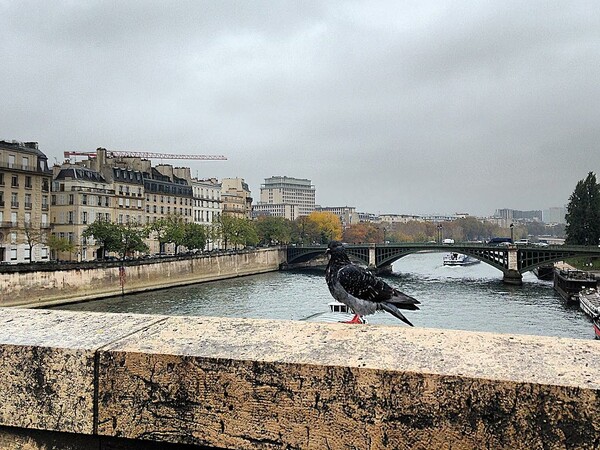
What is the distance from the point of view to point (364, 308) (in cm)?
398

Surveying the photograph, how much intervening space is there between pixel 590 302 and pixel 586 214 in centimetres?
3899

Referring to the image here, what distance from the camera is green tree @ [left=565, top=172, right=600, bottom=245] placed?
67500mm

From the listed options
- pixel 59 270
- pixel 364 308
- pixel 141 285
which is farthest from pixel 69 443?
pixel 141 285

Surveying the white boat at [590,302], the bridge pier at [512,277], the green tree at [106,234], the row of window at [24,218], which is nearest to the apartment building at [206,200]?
the green tree at [106,234]

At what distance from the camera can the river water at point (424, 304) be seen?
30.2 m

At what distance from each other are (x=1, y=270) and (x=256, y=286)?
2214cm

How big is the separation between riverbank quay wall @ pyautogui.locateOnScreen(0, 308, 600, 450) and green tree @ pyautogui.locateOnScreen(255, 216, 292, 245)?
81.2 m

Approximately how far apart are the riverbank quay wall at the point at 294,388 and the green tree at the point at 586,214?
7404 cm

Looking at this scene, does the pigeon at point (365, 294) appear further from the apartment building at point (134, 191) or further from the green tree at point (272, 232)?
the green tree at point (272, 232)

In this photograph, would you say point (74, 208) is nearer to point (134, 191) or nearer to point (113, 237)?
point (113, 237)

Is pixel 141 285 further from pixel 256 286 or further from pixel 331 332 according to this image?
pixel 331 332

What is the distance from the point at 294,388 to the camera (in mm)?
1753

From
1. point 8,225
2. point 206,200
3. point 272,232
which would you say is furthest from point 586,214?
point 8,225

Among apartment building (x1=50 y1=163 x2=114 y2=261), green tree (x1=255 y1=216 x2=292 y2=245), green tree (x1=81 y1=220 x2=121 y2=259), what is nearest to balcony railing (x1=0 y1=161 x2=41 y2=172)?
green tree (x1=81 y1=220 x2=121 y2=259)
